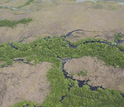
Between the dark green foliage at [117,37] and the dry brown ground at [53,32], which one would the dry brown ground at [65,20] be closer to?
the dry brown ground at [53,32]

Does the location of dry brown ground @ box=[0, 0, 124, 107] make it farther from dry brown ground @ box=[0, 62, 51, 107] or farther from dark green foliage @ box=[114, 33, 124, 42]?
dark green foliage @ box=[114, 33, 124, 42]

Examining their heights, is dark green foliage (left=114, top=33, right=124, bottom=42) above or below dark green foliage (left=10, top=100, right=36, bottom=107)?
above

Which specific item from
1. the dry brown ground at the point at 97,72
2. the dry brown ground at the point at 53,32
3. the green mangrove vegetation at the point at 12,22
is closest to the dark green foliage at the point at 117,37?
the dry brown ground at the point at 53,32

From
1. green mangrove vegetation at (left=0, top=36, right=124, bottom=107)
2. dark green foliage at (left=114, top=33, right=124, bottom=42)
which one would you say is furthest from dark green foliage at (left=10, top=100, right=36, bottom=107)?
dark green foliage at (left=114, top=33, right=124, bottom=42)

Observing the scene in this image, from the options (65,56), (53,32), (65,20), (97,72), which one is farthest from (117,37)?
(53,32)

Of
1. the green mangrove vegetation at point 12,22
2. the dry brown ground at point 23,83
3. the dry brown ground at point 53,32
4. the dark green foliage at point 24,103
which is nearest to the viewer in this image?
the dark green foliage at point 24,103

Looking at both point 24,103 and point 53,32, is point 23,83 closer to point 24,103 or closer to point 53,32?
point 24,103
